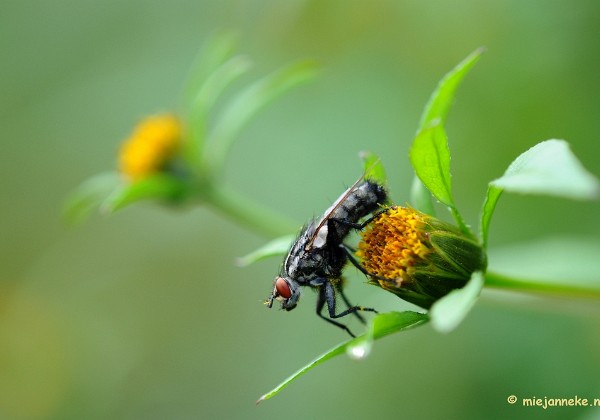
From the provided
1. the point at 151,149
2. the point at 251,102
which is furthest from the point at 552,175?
the point at 151,149

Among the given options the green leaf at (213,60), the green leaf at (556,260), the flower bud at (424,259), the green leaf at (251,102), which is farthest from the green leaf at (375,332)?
the green leaf at (213,60)

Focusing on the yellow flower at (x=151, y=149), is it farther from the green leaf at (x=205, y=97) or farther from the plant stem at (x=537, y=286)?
the plant stem at (x=537, y=286)

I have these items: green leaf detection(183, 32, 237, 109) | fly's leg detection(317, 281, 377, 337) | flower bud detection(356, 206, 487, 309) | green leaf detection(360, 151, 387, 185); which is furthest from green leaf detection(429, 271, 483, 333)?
green leaf detection(183, 32, 237, 109)

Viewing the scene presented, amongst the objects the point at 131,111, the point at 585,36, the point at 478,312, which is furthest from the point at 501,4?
the point at 131,111

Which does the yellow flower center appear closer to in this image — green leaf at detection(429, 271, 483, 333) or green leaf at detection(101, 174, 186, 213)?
green leaf at detection(429, 271, 483, 333)

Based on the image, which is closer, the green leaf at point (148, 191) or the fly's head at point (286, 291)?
the fly's head at point (286, 291)

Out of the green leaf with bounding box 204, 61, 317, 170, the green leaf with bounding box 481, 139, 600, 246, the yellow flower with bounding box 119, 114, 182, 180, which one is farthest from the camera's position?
the yellow flower with bounding box 119, 114, 182, 180

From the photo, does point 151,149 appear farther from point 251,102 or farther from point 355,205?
point 355,205
